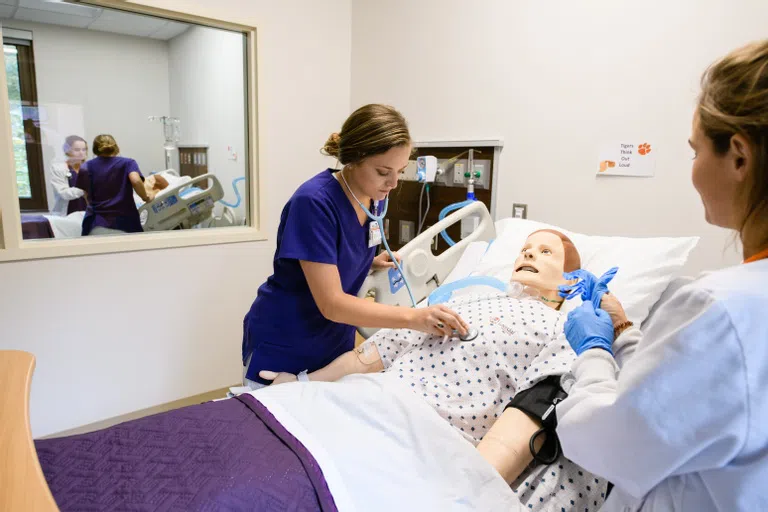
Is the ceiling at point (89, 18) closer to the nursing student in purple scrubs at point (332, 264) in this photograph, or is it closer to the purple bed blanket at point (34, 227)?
the purple bed blanket at point (34, 227)

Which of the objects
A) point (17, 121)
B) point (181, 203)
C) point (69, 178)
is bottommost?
point (181, 203)

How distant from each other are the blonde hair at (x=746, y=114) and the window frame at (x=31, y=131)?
2558mm

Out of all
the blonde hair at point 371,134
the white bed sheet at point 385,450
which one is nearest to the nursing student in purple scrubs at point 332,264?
the blonde hair at point 371,134

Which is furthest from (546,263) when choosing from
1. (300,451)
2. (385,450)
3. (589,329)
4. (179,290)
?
(179,290)

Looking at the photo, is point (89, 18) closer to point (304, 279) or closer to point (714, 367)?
point (304, 279)

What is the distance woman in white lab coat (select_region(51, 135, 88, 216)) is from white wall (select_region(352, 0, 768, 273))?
168cm

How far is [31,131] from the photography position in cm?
221

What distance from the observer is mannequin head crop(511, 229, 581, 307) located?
1.63 m

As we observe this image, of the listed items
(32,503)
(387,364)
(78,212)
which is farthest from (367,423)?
(78,212)

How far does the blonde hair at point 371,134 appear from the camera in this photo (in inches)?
54.0

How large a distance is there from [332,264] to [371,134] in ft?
1.24

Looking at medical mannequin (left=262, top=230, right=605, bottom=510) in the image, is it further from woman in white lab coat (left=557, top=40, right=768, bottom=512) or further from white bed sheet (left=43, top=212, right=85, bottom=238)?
white bed sheet (left=43, top=212, right=85, bottom=238)

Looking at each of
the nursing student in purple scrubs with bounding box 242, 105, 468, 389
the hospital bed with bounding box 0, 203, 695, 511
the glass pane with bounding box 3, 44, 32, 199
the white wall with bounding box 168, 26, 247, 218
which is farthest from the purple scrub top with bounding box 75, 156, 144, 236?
the hospital bed with bounding box 0, 203, 695, 511

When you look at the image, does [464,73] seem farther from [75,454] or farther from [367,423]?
[75,454]
